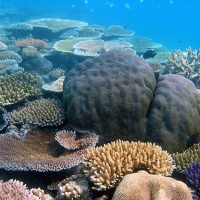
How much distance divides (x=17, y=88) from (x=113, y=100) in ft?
7.84

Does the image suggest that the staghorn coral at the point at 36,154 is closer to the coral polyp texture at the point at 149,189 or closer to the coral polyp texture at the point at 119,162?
the coral polyp texture at the point at 119,162

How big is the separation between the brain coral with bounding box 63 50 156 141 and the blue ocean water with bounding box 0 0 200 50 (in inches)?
1144

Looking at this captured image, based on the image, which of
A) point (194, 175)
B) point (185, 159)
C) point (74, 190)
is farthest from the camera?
point (185, 159)

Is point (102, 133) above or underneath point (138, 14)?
above

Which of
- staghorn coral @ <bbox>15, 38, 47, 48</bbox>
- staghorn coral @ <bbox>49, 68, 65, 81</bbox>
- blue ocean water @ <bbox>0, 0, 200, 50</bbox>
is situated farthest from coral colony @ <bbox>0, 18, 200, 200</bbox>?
blue ocean water @ <bbox>0, 0, 200, 50</bbox>

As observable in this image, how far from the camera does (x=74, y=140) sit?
458 centimetres

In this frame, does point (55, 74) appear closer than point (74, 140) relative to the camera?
No

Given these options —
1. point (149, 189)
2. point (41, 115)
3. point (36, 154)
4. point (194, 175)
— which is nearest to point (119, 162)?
point (149, 189)

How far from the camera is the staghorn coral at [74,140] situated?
438 cm

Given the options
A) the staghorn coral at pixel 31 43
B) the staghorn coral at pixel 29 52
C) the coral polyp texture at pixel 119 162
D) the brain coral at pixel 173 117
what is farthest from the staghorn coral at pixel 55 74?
the coral polyp texture at pixel 119 162

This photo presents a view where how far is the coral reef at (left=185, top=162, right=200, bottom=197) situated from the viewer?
363 cm

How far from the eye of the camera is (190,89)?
210 inches

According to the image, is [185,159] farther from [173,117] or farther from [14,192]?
[14,192]

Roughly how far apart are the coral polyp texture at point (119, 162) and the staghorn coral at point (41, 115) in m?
1.81
